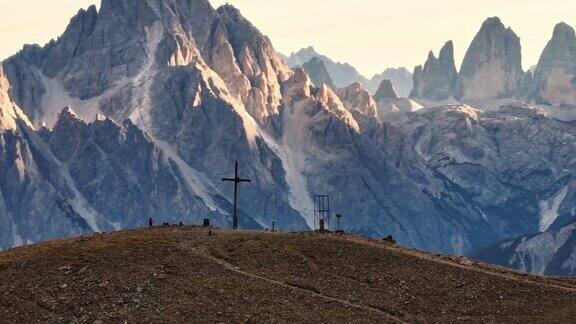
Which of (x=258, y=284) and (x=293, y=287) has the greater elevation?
(x=258, y=284)

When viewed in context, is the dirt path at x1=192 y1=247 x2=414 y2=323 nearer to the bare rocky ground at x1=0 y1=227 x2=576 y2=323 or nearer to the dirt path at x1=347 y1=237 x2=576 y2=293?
the bare rocky ground at x1=0 y1=227 x2=576 y2=323

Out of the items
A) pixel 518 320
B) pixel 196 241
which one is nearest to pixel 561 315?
pixel 518 320

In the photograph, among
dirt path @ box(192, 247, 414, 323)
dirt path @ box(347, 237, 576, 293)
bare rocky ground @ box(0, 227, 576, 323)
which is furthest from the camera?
dirt path @ box(347, 237, 576, 293)

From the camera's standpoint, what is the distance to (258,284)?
11506 centimetres

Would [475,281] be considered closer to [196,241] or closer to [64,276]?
[196,241]

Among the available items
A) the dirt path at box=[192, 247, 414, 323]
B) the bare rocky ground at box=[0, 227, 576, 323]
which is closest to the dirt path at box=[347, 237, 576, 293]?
the bare rocky ground at box=[0, 227, 576, 323]

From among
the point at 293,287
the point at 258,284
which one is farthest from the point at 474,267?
the point at 258,284

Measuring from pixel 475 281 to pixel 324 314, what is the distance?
19419 mm

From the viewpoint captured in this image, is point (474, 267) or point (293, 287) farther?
point (474, 267)

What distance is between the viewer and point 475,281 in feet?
394

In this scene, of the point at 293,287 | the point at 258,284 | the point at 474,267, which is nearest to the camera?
the point at 258,284

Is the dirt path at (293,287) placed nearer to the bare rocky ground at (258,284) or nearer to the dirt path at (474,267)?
the bare rocky ground at (258,284)

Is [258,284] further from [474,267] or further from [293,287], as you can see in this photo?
[474,267]

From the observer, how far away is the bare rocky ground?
108500 mm
